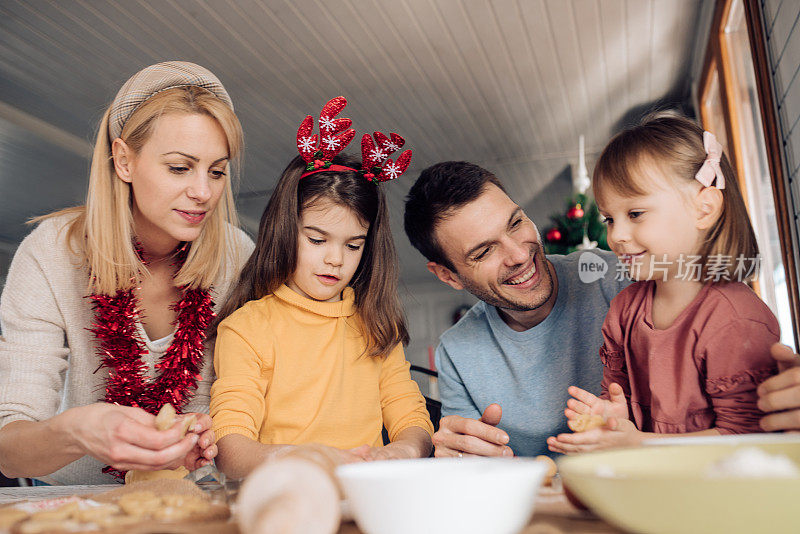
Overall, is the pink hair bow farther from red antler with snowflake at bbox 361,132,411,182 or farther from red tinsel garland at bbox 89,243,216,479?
red tinsel garland at bbox 89,243,216,479

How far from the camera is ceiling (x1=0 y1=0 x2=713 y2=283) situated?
142 inches

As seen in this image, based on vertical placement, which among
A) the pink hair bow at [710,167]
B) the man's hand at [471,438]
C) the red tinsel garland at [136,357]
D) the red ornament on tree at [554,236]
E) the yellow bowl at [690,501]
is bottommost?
the man's hand at [471,438]

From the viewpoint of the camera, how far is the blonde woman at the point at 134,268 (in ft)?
4.79

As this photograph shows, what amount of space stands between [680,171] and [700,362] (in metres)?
0.42

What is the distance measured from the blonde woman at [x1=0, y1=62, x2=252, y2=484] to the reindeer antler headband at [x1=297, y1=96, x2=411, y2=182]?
0.61 feet

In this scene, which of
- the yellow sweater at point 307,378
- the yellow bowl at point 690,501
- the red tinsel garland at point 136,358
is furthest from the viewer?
the red tinsel garland at point 136,358

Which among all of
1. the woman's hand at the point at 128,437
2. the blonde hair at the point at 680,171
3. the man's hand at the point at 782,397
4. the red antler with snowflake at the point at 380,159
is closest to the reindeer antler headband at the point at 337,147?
the red antler with snowflake at the point at 380,159

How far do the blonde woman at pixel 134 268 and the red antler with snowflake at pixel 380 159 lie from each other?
346mm

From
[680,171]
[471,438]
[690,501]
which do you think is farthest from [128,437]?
[680,171]

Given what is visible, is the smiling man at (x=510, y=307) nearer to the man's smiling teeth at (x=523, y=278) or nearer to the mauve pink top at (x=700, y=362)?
the man's smiling teeth at (x=523, y=278)

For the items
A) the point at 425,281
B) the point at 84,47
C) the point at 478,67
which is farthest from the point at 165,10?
the point at 425,281

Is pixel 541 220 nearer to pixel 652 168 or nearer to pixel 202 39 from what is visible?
pixel 202 39

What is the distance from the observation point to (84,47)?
3869mm

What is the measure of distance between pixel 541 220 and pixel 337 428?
6915 millimetres
